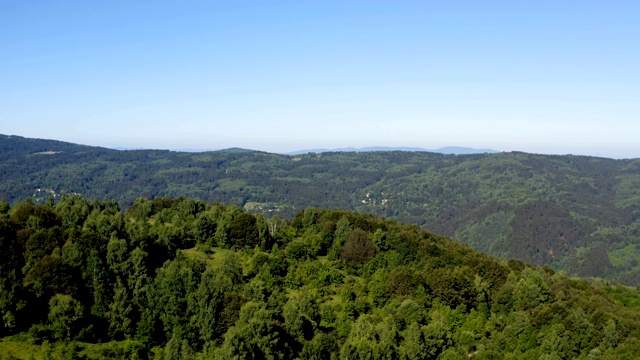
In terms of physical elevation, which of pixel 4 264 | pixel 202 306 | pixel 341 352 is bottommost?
pixel 341 352

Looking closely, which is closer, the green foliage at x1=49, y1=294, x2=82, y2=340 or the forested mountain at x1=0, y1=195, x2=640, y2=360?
the green foliage at x1=49, y1=294, x2=82, y2=340

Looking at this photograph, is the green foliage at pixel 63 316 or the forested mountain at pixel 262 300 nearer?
the green foliage at pixel 63 316

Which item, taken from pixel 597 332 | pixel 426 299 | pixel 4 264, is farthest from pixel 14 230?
pixel 597 332

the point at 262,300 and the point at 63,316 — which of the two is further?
the point at 262,300

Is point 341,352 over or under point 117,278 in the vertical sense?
under

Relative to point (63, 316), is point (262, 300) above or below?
below

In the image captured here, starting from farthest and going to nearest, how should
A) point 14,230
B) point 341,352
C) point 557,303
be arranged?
point 557,303 < point 14,230 < point 341,352

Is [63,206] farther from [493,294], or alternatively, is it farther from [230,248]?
[493,294]

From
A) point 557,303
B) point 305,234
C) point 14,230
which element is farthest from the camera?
point 305,234
